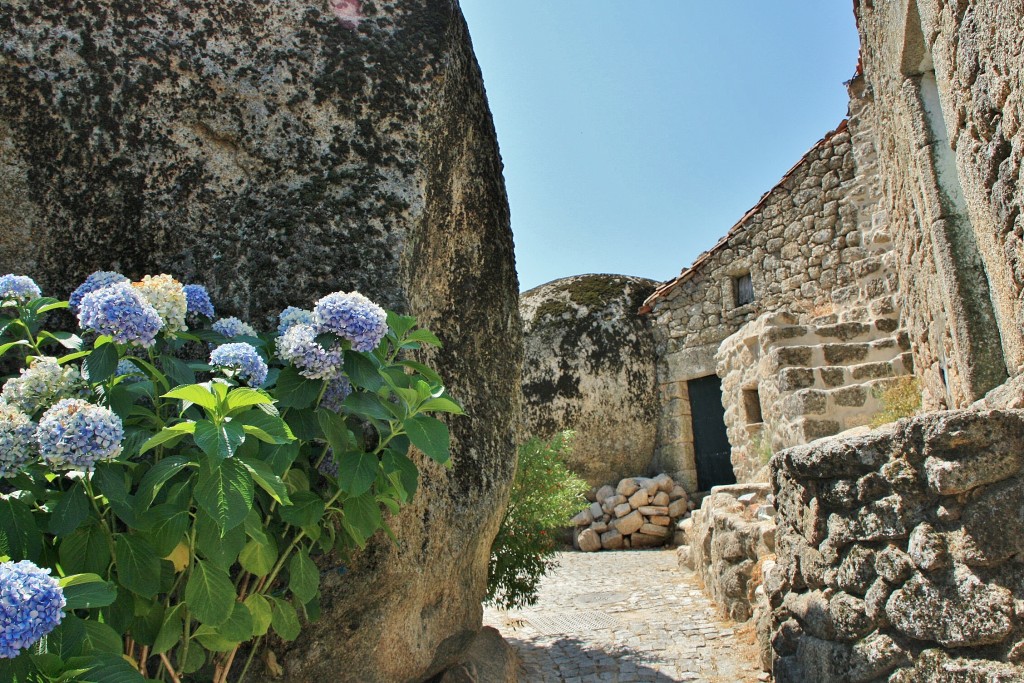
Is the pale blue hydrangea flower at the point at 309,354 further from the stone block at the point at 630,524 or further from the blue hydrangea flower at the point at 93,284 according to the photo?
the stone block at the point at 630,524

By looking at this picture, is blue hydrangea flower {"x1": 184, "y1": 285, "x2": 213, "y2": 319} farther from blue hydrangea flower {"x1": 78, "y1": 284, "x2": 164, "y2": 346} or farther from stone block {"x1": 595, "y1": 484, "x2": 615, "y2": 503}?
stone block {"x1": 595, "y1": 484, "x2": 615, "y2": 503}

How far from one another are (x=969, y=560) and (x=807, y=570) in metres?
0.80

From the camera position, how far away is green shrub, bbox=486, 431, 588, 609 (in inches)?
168

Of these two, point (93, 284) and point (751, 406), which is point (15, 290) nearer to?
point (93, 284)

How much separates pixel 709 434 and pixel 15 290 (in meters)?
8.63

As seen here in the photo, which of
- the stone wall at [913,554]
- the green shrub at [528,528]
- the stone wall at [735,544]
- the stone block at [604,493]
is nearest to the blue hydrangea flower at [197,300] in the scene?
the stone wall at [913,554]

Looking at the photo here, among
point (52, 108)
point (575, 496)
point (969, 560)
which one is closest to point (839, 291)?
point (575, 496)

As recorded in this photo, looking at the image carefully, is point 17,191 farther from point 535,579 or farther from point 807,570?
point 535,579

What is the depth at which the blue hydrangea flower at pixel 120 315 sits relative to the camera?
4.44 ft

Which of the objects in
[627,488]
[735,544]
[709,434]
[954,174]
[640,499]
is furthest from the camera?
[709,434]

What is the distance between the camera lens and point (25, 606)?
986 mm

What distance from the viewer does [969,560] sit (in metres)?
2.24

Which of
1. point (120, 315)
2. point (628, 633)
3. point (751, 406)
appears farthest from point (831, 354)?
point (120, 315)

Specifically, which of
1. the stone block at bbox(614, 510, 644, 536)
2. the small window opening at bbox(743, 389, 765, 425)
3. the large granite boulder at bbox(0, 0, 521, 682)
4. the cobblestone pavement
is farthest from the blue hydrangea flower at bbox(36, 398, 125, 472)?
the stone block at bbox(614, 510, 644, 536)
